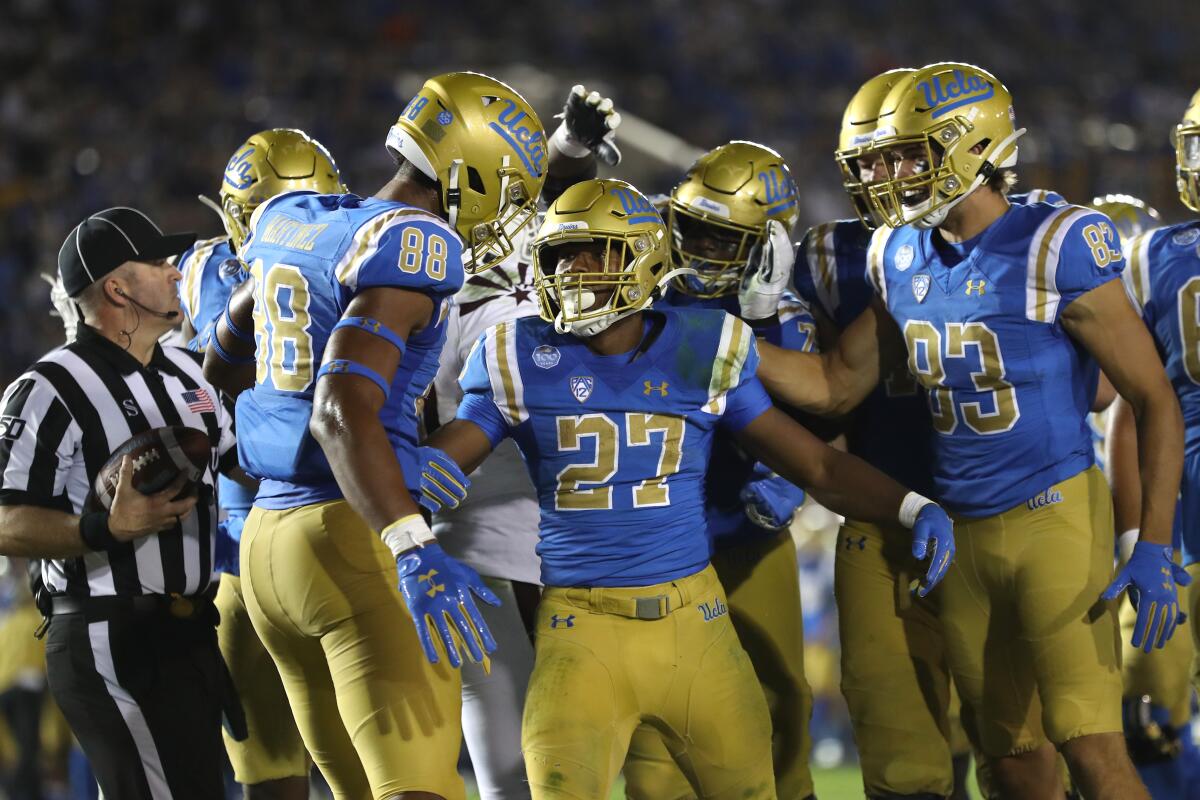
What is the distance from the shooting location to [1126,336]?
3697mm

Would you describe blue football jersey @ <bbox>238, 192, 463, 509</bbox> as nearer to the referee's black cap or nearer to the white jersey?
the referee's black cap

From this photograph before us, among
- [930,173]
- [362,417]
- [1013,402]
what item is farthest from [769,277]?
[362,417]

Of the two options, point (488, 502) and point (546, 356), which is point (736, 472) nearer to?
point (488, 502)

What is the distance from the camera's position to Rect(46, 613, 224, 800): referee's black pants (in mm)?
3668

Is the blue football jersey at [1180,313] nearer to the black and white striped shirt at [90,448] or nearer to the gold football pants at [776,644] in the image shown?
the gold football pants at [776,644]

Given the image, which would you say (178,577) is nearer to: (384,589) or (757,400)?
(384,589)

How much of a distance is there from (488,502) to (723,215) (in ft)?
3.40

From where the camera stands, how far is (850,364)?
4.11 m

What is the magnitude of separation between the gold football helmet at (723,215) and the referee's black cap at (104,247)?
1425 mm

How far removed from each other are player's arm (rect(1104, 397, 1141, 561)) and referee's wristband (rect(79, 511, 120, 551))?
262 cm

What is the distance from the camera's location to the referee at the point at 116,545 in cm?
367

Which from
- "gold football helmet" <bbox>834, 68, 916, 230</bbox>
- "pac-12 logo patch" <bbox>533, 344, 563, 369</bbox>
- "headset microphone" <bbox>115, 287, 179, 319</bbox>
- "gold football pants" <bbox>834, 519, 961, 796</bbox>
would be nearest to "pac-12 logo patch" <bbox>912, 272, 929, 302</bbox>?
"gold football helmet" <bbox>834, 68, 916, 230</bbox>

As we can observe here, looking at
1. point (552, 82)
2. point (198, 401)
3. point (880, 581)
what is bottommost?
point (880, 581)

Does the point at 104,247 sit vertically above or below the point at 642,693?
above
